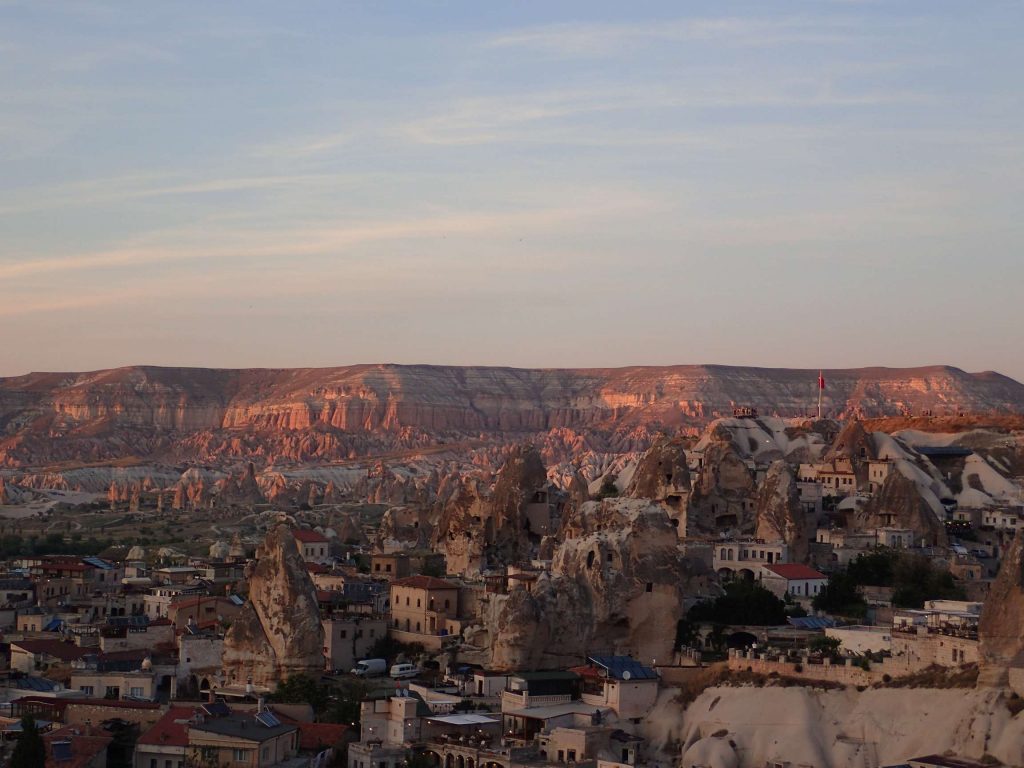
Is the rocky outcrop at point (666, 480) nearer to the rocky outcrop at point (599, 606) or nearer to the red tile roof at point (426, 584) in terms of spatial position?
the red tile roof at point (426, 584)

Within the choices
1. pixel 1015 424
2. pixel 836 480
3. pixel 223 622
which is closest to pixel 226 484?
pixel 1015 424

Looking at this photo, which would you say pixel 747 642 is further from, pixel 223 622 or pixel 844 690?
pixel 223 622

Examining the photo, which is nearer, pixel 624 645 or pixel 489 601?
pixel 624 645

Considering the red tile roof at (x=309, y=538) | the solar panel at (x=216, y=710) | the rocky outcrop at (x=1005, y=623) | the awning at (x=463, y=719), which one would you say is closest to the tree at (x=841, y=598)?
the rocky outcrop at (x=1005, y=623)

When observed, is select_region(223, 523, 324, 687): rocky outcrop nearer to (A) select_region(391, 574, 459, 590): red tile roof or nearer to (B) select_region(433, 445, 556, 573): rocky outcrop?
(A) select_region(391, 574, 459, 590): red tile roof

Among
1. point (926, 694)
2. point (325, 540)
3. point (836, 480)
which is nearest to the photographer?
point (926, 694)

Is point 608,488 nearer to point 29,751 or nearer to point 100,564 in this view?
point 100,564
